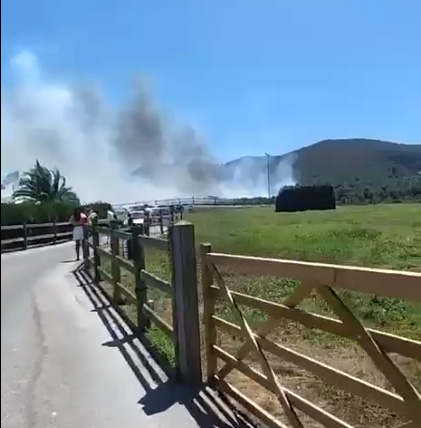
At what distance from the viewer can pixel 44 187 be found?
2.40m

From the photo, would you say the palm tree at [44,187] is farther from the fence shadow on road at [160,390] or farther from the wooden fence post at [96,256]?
the wooden fence post at [96,256]

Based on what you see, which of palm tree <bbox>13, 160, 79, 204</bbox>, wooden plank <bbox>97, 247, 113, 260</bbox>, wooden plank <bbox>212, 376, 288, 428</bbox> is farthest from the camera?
wooden plank <bbox>97, 247, 113, 260</bbox>

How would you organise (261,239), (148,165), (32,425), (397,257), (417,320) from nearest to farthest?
(148,165), (32,425), (417,320), (397,257), (261,239)

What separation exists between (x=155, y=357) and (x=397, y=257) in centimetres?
608

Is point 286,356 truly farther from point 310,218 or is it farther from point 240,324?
point 310,218

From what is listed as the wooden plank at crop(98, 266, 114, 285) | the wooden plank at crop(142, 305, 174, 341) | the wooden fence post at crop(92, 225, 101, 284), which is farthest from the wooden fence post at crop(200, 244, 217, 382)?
the wooden fence post at crop(92, 225, 101, 284)

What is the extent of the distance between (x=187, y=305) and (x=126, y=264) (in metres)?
3.15

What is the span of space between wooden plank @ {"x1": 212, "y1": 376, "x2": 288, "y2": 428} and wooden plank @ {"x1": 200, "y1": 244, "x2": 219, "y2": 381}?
4.4 inches

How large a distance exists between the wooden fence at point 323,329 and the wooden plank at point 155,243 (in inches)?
41.2

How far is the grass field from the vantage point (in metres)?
4.70

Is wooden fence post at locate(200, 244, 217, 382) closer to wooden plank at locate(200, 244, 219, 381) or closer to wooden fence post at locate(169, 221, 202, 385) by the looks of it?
wooden plank at locate(200, 244, 219, 381)

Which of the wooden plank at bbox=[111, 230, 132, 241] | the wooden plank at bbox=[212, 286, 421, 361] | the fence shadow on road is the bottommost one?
the fence shadow on road

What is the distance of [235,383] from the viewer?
4.81 m

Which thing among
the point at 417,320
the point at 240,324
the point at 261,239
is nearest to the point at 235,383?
the point at 240,324
